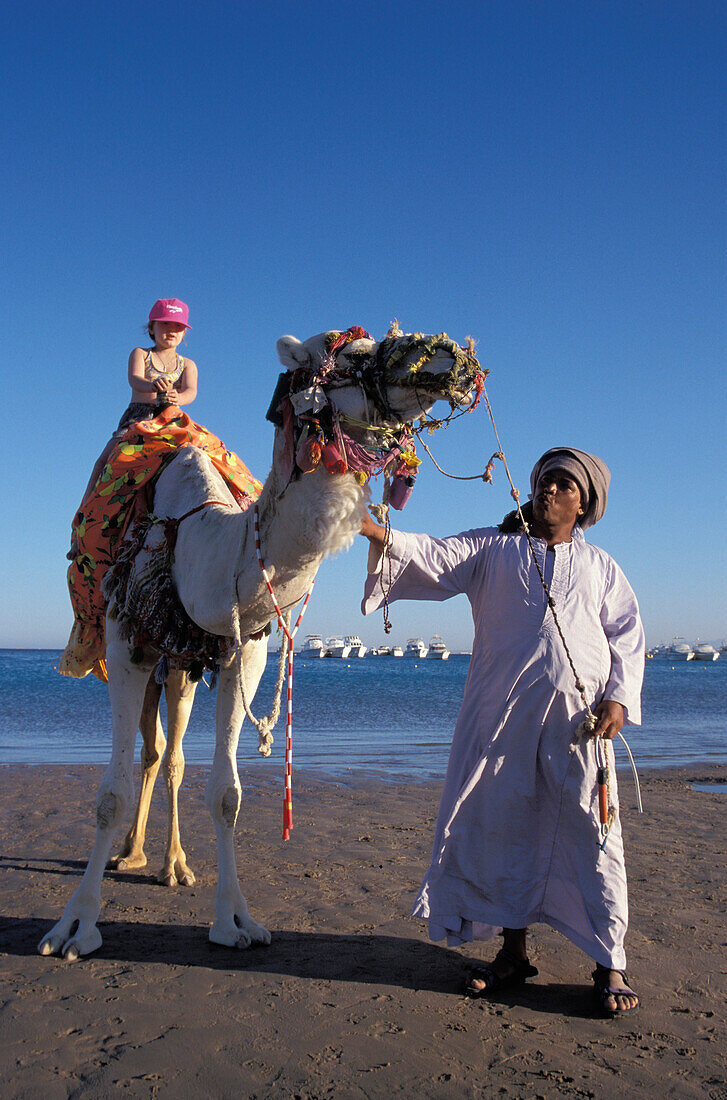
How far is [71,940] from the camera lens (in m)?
3.83

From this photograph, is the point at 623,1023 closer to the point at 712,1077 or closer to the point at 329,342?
the point at 712,1077

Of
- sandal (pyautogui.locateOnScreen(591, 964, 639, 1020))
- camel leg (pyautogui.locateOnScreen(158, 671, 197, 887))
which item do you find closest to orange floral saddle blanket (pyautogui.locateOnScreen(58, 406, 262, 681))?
camel leg (pyautogui.locateOnScreen(158, 671, 197, 887))

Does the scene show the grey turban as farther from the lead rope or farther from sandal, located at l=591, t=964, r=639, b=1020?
sandal, located at l=591, t=964, r=639, b=1020

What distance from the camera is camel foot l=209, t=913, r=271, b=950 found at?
154 inches

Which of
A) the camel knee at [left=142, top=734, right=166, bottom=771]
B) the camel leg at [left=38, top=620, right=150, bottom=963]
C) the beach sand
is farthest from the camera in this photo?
the camel knee at [left=142, top=734, right=166, bottom=771]

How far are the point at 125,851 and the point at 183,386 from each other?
3176mm

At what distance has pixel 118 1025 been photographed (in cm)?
304

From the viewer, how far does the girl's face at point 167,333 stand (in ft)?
17.9

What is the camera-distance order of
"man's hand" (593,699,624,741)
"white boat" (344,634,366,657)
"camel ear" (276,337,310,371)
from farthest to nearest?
"white boat" (344,634,366,657) < "man's hand" (593,699,624,741) < "camel ear" (276,337,310,371)

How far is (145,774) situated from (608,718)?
12.4ft

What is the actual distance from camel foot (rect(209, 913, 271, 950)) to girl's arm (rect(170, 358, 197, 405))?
10.5ft

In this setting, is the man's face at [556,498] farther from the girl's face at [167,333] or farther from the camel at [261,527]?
the girl's face at [167,333]

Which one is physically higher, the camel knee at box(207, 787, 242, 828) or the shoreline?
the camel knee at box(207, 787, 242, 828)

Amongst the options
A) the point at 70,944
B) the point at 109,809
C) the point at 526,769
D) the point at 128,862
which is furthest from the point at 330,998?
the point at 128,862
